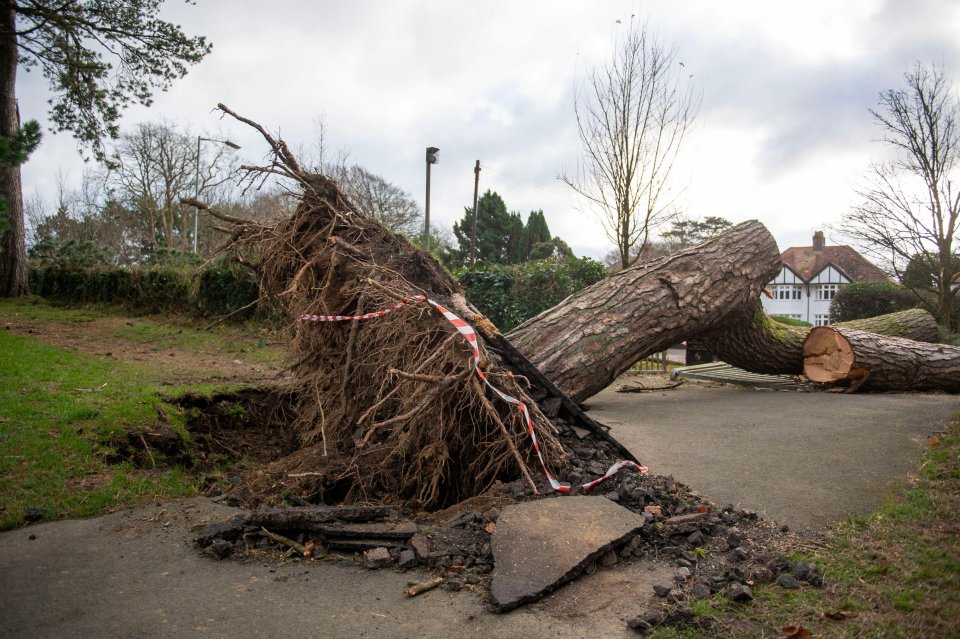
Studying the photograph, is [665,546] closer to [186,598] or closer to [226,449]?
[186,598]

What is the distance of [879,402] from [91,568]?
8426 millimetres

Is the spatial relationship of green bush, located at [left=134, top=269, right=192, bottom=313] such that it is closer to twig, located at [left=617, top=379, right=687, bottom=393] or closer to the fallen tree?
the fallen tree

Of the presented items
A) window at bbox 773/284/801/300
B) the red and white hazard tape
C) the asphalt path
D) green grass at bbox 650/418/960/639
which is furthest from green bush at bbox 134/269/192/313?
window at bbox 773/284/801/300

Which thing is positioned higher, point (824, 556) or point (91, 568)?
point (824, 556)

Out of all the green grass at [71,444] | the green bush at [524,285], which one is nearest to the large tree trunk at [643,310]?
the green grass at [71,444]

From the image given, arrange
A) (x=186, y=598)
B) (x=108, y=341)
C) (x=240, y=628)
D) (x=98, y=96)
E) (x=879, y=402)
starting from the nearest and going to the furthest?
(x=240, y=628) → (x=186, y=598) → (x=879, y=402) → (x=108, y=341) → (x=98, y=96)

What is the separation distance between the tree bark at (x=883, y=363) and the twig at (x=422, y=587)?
26.4 ft

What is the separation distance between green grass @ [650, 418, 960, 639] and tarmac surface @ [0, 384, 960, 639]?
0.37 m

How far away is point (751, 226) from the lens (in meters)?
9.06

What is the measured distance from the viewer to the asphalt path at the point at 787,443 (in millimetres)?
4098

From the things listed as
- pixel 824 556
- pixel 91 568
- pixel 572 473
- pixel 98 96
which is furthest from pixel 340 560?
pixel 98 96

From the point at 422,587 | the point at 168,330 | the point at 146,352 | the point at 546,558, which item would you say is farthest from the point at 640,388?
the point at 168,330

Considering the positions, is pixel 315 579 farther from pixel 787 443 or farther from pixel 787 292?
pixel 787 292

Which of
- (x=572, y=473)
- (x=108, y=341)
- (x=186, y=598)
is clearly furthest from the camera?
(x=108, y=341)
